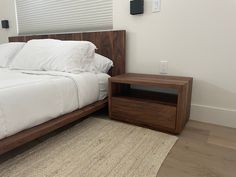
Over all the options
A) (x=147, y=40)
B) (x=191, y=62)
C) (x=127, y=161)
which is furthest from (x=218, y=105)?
(x=127, y=161)

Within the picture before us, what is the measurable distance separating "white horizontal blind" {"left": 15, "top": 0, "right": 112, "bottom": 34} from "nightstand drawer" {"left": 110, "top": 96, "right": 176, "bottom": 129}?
1.05 metres

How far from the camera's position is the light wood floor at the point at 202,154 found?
115 cm

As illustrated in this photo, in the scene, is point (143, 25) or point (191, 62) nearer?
point (191, 62)

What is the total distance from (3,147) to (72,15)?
6.57 feet

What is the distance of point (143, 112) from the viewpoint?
1.72 metres

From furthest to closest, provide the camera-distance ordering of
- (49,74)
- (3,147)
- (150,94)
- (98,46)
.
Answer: (98,46)
(150,94)
(49,74)
(3,147)

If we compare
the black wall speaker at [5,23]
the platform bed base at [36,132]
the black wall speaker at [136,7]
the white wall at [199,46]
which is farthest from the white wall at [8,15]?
the platform bed base at [36,132]

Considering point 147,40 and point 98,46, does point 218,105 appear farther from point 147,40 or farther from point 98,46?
point 98,46

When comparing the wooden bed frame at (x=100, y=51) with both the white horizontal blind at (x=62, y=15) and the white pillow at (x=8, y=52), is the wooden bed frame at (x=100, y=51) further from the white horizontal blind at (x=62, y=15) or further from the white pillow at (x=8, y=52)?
the white pillow at (x=8, y=52)

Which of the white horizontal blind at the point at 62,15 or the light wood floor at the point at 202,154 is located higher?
the white horizontal blind at the point at 62,15

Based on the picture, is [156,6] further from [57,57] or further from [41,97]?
[41,97]

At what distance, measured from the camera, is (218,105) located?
182 cm

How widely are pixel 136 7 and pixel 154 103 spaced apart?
41.5 inches

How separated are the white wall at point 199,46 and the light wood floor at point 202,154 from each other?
25cm
